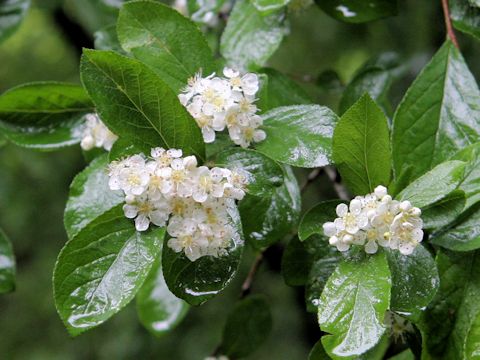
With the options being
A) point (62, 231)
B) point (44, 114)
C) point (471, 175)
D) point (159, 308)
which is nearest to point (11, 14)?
point (44, 114)

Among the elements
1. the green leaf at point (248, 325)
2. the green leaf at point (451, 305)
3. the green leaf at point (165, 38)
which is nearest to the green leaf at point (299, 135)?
the green leaf at point (165, 38)

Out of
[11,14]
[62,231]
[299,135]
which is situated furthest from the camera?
[62,231]

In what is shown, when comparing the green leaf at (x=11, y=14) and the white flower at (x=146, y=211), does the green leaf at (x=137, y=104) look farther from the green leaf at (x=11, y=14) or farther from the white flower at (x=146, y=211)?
the green leaf at (x=11, y=14)

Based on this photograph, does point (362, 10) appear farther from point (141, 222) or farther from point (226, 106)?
point (141, 222)

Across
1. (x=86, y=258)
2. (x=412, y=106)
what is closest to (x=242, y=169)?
(x=86, y=258)

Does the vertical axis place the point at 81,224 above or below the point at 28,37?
above

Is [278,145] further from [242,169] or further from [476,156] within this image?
[476,156]
